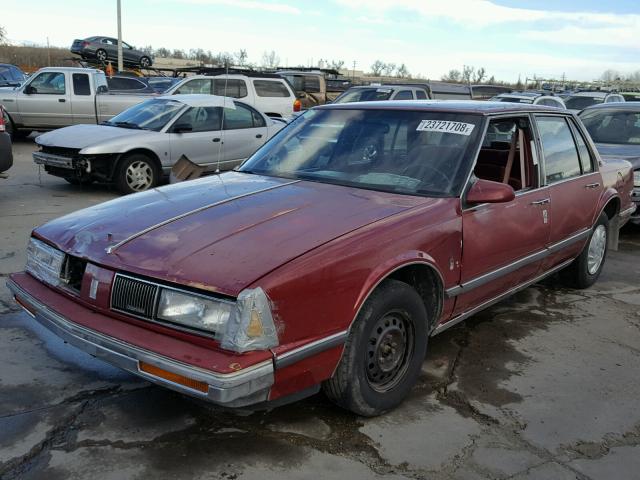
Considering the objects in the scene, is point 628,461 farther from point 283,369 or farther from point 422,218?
point 283,369

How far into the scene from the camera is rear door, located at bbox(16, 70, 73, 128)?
1395 cm

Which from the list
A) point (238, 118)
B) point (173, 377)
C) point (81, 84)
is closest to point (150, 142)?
point (238, 118)

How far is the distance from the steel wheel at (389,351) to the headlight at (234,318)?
731mm

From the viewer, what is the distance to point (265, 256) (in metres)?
2.76

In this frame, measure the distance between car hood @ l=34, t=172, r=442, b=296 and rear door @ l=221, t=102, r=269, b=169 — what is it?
6.50m

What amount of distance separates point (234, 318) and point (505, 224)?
86.2 inches

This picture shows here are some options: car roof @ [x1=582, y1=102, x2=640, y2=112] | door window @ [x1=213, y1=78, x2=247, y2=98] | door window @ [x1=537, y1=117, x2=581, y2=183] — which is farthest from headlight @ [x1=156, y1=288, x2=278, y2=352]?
door window @ [x1=213, y1=78, x2=247, y2=98]

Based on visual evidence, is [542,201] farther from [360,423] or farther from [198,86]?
[198,86]

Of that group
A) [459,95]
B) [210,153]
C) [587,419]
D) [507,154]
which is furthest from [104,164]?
[459,95]

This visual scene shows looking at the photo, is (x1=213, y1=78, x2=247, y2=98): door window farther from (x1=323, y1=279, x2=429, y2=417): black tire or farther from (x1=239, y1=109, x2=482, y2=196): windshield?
(x1=323, y1=279, x2=429, y2=417): black tire

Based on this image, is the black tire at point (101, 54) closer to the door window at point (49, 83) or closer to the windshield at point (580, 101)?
the door window at point (49, 83)

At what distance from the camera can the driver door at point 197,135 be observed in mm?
9523

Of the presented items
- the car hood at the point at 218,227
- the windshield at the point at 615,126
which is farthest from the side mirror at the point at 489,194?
the windshield at the point at 615,126

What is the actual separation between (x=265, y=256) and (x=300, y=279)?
0.65 ft
